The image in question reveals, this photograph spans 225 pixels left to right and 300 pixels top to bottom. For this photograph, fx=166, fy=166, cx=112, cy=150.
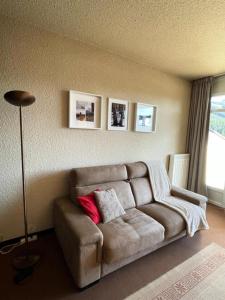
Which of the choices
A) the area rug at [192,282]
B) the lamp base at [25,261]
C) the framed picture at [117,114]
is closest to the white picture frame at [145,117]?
the framed picture at [117,114]

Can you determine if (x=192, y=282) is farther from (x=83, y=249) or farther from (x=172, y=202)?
(x=83, y=249)

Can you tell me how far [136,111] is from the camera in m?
2.74

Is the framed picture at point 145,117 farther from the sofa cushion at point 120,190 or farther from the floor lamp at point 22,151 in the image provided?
the floor lamp at point 22,151

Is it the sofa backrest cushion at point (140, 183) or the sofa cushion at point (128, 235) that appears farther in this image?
the sofa backrest cushion at point (140, 183)

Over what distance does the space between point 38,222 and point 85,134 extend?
1.31 meters

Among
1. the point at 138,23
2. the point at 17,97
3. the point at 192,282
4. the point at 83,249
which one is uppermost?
the point at 138,23

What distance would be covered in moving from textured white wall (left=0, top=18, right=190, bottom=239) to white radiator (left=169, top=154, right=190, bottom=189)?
120cm

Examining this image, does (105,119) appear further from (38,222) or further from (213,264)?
(213,264)

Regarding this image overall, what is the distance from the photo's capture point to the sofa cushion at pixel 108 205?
1874 millimetres

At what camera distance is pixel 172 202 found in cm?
239

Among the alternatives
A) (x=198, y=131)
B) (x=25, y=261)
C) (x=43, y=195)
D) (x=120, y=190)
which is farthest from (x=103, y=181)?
(x=198, y=131)

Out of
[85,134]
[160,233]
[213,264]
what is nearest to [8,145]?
[85,134]

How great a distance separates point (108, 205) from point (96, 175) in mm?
439

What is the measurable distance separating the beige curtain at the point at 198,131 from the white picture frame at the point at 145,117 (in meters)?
A: 1.08
